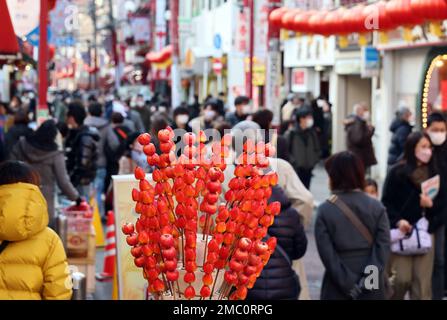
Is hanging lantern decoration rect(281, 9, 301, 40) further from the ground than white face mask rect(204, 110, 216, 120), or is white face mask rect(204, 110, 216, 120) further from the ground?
hanging lantern decoration rect(281, 9, 301, 40)

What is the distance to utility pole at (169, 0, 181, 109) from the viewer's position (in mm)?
39406

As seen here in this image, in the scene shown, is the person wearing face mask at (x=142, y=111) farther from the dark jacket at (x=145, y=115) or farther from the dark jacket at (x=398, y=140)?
the dark jacket at (x=398, y=140)

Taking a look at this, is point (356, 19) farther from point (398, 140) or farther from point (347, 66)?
point (347, 66)

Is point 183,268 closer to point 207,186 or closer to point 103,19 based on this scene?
point 207,186

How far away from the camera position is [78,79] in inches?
4680

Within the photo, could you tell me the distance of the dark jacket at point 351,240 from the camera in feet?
24.3

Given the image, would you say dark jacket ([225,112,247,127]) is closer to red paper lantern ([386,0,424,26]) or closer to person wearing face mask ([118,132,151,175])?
red paper lantern ([386,0,424,26])

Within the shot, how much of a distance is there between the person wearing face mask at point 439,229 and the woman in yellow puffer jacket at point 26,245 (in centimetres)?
488

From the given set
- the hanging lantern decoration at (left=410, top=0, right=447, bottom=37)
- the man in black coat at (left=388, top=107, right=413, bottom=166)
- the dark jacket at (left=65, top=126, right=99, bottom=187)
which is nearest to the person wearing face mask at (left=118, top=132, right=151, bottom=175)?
the dark jacket at (left=65, top=126, right=99, bottom=187)

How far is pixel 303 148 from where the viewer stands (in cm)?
1730

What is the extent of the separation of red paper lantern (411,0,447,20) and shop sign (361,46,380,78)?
8723 mm

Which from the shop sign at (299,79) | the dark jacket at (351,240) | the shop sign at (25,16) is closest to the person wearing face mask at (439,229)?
the dark jacket at (351,240)

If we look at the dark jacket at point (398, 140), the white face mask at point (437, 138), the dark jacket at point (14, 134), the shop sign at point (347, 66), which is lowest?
the dark jacket at point (398, 140)
